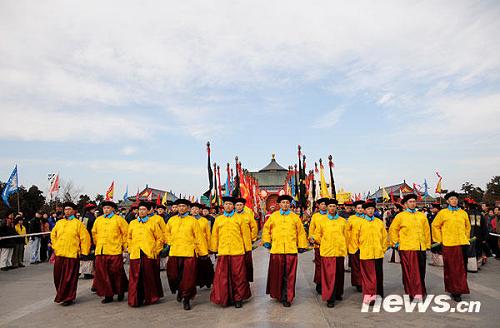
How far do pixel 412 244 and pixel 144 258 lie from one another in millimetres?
4525

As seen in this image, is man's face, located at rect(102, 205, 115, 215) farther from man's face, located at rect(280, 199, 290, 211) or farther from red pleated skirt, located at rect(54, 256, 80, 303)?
man's face, located at rect(280, 199, 290, 211)

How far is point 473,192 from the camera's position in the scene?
5506 centimetres

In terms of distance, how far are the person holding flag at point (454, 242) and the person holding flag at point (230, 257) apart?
3.41 metres

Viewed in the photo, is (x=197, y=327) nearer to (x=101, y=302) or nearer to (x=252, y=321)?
(x=252, y=321)

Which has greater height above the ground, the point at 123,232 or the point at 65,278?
the point at 123,232

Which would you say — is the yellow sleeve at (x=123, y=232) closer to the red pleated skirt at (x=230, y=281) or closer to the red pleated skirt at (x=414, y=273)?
the red pleated skirt at (x=230, y=281)

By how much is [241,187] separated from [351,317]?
13.7m

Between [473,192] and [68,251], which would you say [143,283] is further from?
[473,192]

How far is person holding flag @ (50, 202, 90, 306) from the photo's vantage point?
690 centimetres

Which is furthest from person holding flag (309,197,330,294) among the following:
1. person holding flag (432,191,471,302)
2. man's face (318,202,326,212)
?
person holding flag (432,191,471,302)

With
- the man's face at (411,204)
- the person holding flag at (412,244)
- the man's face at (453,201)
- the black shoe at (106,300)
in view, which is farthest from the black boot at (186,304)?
the man's face at (453,201)

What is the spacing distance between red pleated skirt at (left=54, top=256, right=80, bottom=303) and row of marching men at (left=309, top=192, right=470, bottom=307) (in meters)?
4.22

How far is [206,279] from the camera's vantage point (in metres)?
8.19

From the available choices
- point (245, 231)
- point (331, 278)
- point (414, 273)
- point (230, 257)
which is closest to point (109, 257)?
point (230, 257)
